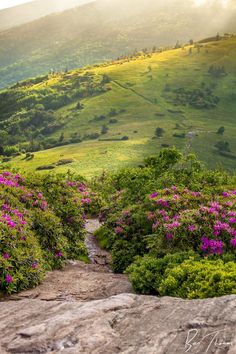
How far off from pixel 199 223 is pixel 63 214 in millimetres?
10203

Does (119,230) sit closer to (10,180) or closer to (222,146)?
(10,180)

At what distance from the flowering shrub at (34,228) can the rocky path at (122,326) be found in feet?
10.2

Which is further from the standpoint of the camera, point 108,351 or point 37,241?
point 37,241

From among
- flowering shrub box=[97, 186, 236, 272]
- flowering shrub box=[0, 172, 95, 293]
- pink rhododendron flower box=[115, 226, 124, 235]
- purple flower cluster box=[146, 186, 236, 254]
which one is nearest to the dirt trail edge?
flowering shrub box=[0, 172, 95, 293]

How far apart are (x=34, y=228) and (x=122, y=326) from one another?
12.5 m

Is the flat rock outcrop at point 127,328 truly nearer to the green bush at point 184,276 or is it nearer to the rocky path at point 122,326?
the rocky path at point 122,326

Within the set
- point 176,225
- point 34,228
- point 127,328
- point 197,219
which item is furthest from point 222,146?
point 127,328

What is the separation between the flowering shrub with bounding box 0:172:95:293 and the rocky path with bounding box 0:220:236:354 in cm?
310

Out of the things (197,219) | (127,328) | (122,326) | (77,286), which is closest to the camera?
(127,328)

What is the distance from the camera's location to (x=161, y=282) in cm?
1733

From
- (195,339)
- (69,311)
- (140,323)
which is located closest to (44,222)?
(69,311)

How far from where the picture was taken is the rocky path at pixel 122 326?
34.5ft

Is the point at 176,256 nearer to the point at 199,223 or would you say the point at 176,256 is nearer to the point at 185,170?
the point at 199,223

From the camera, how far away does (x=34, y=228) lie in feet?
77.5
